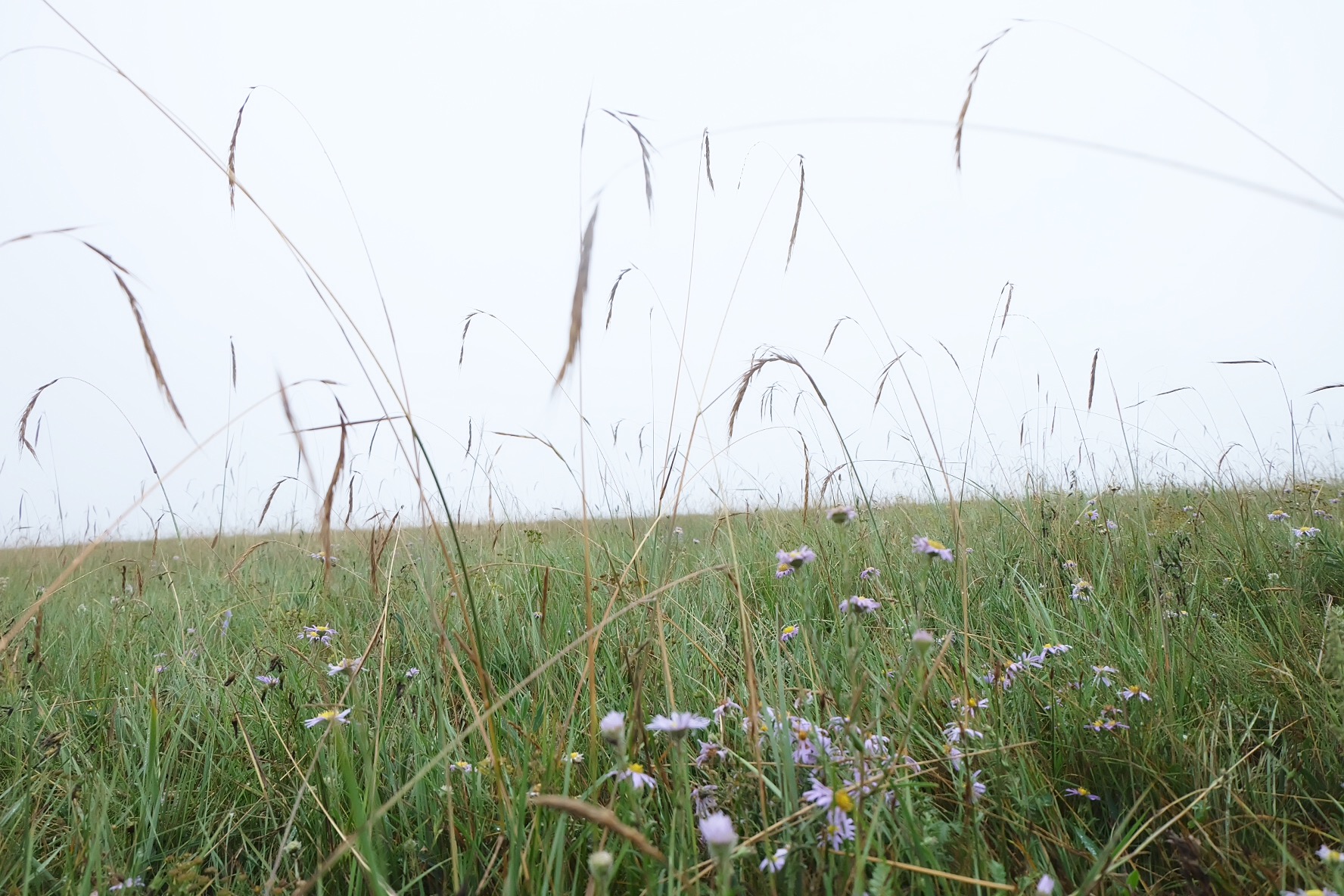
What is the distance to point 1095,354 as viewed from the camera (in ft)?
9.66

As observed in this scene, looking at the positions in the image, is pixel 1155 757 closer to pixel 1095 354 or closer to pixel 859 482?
pixel 859 482

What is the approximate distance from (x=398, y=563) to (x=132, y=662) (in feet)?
4.72

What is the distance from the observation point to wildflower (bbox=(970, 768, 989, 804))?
1.08 metres

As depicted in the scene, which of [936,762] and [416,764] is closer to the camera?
[936,762]

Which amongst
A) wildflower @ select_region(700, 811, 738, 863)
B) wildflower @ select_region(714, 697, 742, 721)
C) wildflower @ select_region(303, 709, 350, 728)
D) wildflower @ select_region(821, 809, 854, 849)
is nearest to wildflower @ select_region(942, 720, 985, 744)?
wildflower @ select_region(821, 809, 854, 849)

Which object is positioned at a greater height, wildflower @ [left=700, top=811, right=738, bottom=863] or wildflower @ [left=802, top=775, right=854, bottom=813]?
wildflower @ [left=700, top=811, right=738, bottom=863]

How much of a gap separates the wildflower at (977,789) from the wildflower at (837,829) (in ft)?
0.63

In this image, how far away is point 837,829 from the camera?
1.00 m

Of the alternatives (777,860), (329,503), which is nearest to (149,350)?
(329,503)

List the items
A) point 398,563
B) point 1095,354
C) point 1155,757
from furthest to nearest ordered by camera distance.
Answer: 1. point 398,563
2. point 1095,354
3. point 1155,757

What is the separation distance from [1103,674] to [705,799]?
3.57 feet

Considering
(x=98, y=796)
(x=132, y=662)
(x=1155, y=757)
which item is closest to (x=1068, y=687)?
(x=1155, y=757)

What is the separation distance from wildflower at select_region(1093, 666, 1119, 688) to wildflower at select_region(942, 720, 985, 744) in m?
0.41

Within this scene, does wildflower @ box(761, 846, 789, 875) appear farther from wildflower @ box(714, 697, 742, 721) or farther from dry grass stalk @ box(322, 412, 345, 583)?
dry grass stalk @ box(322, 412, 345, 583)
